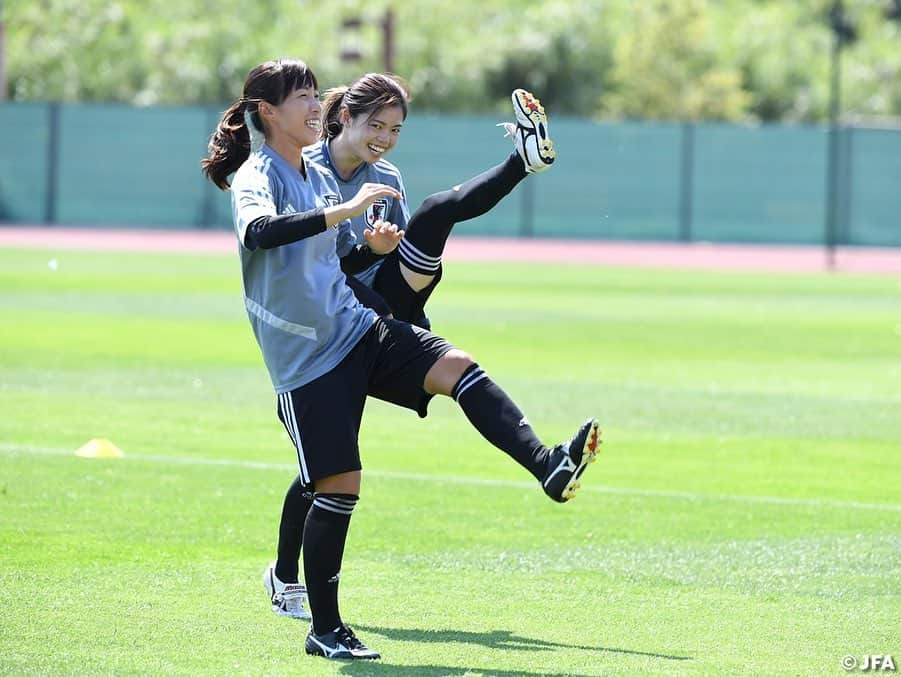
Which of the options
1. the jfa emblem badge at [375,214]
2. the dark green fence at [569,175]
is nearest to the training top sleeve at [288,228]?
the jfa emblem badge at [375,214]

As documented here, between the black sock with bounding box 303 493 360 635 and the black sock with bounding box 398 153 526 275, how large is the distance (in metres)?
1.15

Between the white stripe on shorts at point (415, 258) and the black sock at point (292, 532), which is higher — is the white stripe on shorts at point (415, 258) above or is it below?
above

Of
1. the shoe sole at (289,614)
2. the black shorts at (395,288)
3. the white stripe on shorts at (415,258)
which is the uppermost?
the white stripe on shorts at (415,258)

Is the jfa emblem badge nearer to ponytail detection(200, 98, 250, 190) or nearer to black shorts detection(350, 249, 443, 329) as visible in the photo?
black shorts detection(350, 249, 443, 329)

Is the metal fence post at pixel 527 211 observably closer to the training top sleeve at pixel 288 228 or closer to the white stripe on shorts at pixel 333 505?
the white stripe on shorts at pixel 333 505

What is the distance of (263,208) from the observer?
5.71 meters

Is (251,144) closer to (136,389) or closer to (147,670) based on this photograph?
(147,670)

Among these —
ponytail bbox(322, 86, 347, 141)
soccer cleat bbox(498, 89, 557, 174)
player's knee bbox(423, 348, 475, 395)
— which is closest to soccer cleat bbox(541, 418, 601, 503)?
player's knee bbox(423, 348, 475, 395)

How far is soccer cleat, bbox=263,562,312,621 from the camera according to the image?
21.0 ft

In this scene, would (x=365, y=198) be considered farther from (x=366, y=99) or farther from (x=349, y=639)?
(x=349, y=639)

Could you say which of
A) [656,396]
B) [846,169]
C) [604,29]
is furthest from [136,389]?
[604,29]

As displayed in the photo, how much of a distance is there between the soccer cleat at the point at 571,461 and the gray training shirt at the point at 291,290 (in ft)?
2.91

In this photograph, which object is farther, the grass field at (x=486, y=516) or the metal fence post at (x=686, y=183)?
the metal fence post at (x=686, y=183)

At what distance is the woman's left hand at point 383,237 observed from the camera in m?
6.16
